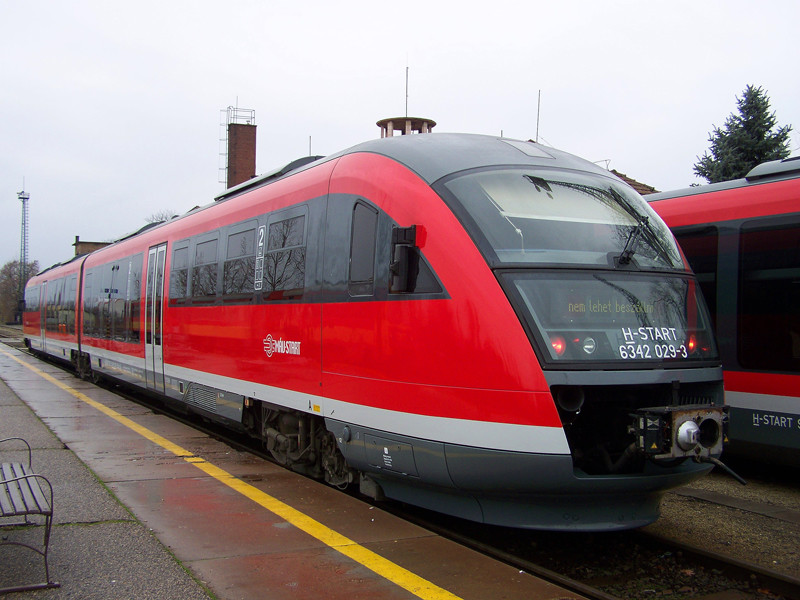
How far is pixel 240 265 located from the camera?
8.70 meters

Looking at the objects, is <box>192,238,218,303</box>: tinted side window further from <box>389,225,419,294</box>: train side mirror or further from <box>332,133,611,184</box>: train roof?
<box>389,225,419,294</box>: train side mirror

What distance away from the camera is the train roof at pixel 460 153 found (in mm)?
5820

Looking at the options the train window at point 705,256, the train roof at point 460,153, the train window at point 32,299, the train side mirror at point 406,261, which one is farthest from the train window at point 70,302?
the train side mirror at point 406,261

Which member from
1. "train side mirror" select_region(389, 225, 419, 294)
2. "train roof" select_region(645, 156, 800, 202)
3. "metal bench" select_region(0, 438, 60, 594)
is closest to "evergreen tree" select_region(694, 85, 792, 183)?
"train roof" select_region(645, 156, 800, 202)

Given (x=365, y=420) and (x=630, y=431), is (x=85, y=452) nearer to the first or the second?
(x=365, y=420)

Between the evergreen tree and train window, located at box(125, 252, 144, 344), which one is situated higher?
the evergreen tree

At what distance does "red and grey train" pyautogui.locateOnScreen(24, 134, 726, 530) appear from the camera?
487cm

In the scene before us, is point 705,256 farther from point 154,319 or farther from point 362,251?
point 154,319

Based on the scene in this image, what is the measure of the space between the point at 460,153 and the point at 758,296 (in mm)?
3889

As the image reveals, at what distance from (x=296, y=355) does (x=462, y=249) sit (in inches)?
99.2

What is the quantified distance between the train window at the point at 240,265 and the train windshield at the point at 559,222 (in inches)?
138

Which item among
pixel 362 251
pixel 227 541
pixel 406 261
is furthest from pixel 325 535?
pixel 362 251

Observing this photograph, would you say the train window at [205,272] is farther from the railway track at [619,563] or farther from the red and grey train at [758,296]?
the red and grey train at [758,296]

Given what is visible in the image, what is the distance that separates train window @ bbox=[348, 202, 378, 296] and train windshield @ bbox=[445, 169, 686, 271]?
88 centimetres
